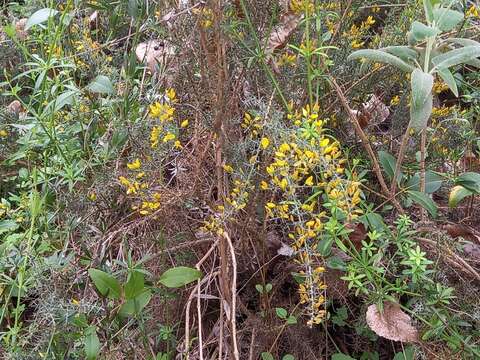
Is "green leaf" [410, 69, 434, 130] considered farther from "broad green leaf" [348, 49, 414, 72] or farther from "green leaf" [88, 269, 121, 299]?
"green leaf" [88, 269, 121, 299]

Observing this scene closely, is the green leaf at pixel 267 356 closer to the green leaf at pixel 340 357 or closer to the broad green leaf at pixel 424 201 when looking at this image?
the green leaf at pixel 340 357

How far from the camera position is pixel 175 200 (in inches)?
54.9

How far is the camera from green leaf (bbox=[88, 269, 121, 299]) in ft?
4.09

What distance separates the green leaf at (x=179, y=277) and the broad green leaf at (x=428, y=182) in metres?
0.55

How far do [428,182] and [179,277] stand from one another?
0.66 m

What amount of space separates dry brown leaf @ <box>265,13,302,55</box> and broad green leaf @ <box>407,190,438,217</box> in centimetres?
54

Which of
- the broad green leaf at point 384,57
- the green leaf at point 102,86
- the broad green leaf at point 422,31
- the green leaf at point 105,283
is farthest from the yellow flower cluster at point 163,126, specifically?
the broad green leaf at point 422,31

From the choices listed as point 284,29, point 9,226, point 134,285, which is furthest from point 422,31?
point 9,226

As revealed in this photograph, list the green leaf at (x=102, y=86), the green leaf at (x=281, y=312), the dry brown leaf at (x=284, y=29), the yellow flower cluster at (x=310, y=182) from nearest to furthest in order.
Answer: the yellow flower cluster at (x=310, y=182)
the green leaf at (x=281, y=312)
the green leaf at (x=102, y=86)
the dry brown leaf at (x=284, y=29)

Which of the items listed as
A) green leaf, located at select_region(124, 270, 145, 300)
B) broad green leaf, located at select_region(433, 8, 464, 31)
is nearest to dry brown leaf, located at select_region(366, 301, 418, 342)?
green leaf, located at select_region(124, 270, 145, 300)

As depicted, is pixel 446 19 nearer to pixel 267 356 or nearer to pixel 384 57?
pixel 384 57

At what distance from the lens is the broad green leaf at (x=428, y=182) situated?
145 cm

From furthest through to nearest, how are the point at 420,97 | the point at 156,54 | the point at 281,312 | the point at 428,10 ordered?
the point at 156,54, the point at 281,312, the point at 428,10, the point at 420,97

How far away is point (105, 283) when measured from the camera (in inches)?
49.6
